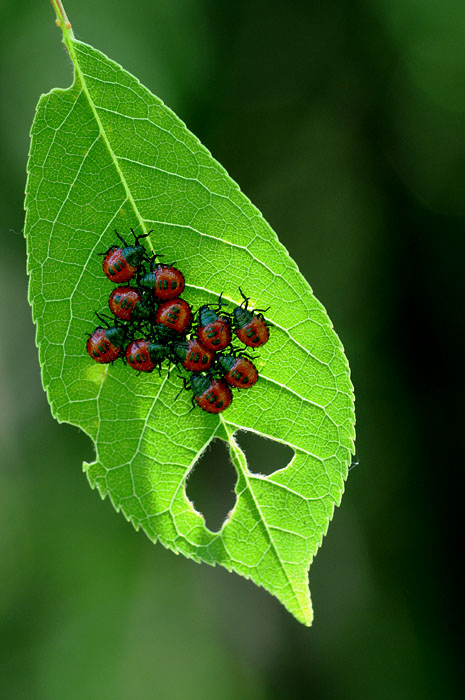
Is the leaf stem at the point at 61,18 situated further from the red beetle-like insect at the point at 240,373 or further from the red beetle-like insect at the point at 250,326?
the red beetle-like insect at the point at 240,373

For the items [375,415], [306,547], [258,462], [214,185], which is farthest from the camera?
[375,415]

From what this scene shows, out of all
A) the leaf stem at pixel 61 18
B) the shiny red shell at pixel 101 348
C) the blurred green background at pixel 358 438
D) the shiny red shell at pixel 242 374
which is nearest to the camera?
the leaf stem at pixel 61 18

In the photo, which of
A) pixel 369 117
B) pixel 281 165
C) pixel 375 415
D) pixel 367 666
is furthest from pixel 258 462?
pixel 369 117

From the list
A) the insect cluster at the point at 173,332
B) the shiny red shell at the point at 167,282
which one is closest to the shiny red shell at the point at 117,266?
the insect cluster at the point at 173,332

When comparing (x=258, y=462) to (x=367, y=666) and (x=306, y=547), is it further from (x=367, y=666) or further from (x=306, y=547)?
(x=306, y=547)

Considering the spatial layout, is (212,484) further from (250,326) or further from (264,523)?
(250,326)

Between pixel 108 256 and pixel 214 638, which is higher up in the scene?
pixel 108 256
